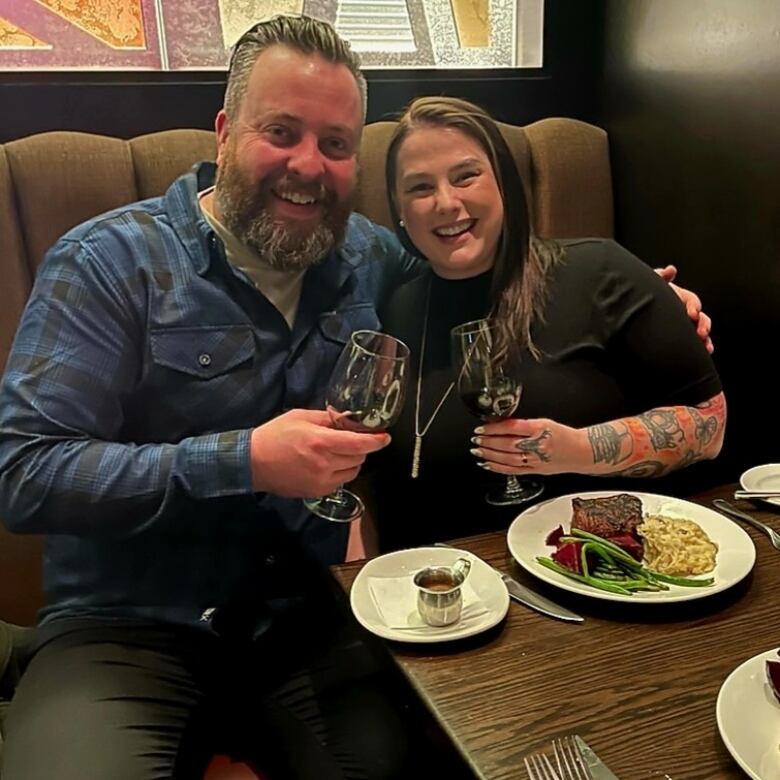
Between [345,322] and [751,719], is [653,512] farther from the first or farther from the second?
[345,322]

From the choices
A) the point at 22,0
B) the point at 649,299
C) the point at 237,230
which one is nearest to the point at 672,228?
the point at 649,299

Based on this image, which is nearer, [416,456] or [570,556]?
[570,556]

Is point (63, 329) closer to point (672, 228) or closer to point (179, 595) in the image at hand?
point (179, 595)

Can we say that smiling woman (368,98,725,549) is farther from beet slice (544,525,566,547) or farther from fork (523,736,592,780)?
fork (523,736,592,780)

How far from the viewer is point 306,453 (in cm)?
125

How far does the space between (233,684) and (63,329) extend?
2.13ft

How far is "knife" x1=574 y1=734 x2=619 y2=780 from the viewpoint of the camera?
870 millimetres

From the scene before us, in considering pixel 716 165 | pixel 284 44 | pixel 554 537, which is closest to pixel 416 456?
pixel 554 537

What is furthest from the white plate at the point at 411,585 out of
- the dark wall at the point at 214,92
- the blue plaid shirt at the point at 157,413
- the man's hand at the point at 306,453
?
the dark wall at the point at 214,92

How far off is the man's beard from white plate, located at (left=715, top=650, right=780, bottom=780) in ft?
3.33

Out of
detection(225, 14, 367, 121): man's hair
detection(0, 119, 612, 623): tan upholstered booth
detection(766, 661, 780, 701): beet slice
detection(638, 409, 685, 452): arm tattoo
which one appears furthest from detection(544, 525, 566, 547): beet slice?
detection(0, 119, 612, 623): tan upholstered booth

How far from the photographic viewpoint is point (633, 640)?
3.67 feet

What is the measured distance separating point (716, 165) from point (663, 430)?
1118 millimetres

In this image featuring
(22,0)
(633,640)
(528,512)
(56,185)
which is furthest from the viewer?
(22,0)
